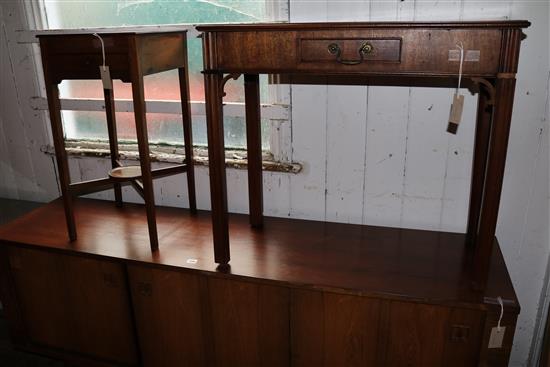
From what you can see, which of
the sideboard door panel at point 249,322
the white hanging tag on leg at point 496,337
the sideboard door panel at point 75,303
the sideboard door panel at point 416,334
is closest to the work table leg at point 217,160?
the sideboard door panel at point 249,322

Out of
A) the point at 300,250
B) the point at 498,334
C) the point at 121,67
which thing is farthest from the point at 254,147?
the point at 498,334

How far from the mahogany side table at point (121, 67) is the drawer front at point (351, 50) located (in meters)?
0.57

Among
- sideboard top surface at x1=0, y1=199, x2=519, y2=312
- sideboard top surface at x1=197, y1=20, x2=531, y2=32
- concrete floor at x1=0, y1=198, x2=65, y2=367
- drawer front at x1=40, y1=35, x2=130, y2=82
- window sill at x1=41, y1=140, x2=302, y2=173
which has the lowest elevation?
concrete floor at x1=0, y1=198, x2=65, y2=367

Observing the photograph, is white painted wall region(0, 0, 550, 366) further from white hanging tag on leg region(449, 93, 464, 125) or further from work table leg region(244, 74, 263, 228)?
white hanging tag on leg region(449, 93, 464, 125)

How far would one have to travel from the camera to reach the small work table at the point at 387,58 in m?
1.15

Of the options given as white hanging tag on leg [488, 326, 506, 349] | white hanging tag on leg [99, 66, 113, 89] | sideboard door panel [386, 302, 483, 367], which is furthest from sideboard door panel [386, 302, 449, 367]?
white hanging tag on leg [99, 66, 113, 89]

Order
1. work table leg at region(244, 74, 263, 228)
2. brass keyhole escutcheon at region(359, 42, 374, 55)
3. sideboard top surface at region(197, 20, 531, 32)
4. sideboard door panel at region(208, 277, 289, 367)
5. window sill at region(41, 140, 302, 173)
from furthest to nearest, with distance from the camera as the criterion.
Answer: window sill at region(41, 140, 302, 173), work table leg at region(244, 74, 263, 228), sideboard door panel at region(208, 277, 289, 367), brass keyhole escutcheon at region(359, 42, 374, 55), sideboard top surface at region(197, 20, 531, 32)

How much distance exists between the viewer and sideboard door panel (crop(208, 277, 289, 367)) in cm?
150

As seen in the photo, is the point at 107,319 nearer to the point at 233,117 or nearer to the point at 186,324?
the point at 186,324

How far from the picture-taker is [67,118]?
2174mm

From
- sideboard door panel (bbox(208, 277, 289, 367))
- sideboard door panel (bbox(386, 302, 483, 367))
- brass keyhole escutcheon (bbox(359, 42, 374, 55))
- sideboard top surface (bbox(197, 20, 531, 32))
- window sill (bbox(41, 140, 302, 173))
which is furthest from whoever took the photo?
window sill (bbox(41, 140, 302, 173))

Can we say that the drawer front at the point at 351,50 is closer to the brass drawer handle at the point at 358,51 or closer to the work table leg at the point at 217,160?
the brass drawer handle at the point at 358,51

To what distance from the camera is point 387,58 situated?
122cm

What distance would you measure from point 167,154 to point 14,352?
3.47ft
